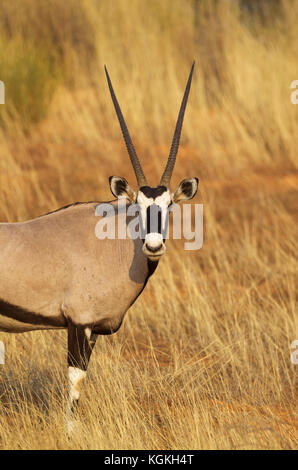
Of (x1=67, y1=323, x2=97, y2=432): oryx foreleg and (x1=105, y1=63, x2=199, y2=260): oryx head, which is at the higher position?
(x1=105, y1=63, x2=199, y2=260): oryx head

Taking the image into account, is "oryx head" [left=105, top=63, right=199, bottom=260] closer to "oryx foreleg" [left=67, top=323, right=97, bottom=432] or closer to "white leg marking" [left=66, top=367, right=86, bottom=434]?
"oryx foreleg" [left=67, top=323, right=97, bottom=432]

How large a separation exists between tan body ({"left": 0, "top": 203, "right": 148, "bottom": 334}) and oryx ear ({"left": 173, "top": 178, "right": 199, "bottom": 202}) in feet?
1.40

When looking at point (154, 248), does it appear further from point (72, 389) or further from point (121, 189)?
point (72, 389)

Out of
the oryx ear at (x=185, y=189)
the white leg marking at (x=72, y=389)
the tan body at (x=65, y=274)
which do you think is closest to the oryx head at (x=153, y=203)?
the oryx ear at (x=185, y=189)

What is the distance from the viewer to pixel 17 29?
14.0 metres

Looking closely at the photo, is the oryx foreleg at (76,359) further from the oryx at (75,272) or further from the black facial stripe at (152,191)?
the black facial stripe at (152,191)

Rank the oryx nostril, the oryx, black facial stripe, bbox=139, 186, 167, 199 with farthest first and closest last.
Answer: the oryx < black facial stripe, bbox=139, 186, 167, 199 < the oryx nostril

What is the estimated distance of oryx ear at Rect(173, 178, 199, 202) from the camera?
15.7ft

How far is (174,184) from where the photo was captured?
1070cm

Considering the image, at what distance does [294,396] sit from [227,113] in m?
7.29

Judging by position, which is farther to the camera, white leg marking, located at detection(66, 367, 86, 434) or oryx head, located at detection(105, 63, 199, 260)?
white leg marking, located at detection(66, 367, 86, 434)

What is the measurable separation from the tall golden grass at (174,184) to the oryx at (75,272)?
58cm

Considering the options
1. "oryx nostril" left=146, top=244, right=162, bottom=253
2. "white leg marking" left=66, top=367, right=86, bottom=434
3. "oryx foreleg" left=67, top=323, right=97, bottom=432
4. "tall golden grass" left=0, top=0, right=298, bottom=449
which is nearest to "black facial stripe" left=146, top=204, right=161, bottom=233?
"oryx nostril" left=146, top=244, right=162, bottom=253

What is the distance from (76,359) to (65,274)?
1.66ft
